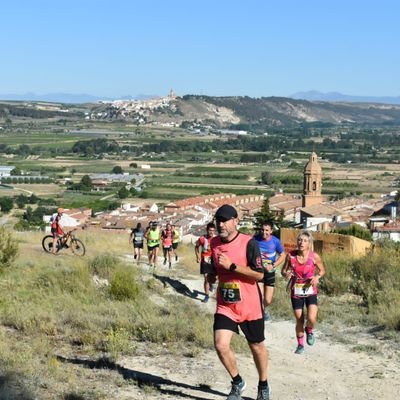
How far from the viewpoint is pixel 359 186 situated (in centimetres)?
8156

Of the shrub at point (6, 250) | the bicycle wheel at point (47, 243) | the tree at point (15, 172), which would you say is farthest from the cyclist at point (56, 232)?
the tree at point (15, 172)

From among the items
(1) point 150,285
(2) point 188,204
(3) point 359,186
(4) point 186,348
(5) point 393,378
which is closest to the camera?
(5) point 393,378

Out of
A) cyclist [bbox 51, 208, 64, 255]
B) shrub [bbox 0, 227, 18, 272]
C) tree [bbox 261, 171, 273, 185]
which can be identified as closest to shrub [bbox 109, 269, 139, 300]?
shrub [bbox 0, 227, 18, 272]

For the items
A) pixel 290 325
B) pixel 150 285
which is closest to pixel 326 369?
pixel 290 325

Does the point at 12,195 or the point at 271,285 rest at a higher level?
the point at 271,285

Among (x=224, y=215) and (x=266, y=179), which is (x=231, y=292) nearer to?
(x=224, y=215)

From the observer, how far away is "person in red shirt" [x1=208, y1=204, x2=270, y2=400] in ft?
16.3

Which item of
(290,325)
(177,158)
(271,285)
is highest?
(271,285)

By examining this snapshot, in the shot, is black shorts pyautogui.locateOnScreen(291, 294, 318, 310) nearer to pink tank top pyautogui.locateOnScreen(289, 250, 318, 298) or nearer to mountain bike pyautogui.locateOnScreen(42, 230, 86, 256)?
pink tank top pyautogui.locateOnScreen(289, 250, 318, 298)

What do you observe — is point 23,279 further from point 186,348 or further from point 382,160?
point 382,160

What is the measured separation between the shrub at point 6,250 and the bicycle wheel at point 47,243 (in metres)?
2.66

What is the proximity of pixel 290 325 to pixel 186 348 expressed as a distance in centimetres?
182

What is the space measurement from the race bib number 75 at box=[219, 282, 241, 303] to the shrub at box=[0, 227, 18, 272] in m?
5.54

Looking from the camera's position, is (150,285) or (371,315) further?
(150,285)
